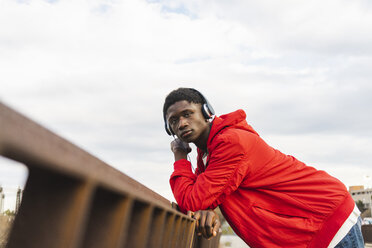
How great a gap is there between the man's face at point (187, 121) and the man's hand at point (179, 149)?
0.35ft

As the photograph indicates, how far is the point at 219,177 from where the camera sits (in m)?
2.64

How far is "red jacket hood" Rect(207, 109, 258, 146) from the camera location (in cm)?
297

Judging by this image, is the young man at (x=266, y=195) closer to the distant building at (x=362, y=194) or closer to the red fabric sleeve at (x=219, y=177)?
the red fabric sleeve at (x=219, y=177)

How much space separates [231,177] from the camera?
267 centimetres

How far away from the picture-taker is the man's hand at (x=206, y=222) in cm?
260

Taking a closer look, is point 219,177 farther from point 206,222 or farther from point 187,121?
point 187,121

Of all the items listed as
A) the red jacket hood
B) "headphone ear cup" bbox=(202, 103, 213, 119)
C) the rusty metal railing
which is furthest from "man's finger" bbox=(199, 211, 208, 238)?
the rusty metal railing

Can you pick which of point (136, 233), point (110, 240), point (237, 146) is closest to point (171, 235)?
point (136, 233)

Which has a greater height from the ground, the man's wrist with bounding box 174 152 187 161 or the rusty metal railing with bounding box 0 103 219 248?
the man's wrist with bounding box 174 152 187 161

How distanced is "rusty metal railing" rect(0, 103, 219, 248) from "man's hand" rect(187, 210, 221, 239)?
170 cm

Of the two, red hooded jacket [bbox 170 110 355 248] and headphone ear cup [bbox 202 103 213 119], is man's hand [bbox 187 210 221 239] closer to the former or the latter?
red hooded jacket [bbox 170 110 355 248]

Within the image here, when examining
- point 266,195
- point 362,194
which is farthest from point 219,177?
point 362,194

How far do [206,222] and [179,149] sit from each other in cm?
88

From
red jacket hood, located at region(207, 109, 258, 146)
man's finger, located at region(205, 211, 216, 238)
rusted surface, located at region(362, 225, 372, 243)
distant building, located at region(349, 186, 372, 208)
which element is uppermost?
distant building, located at region(349, 186, 372, 208)
